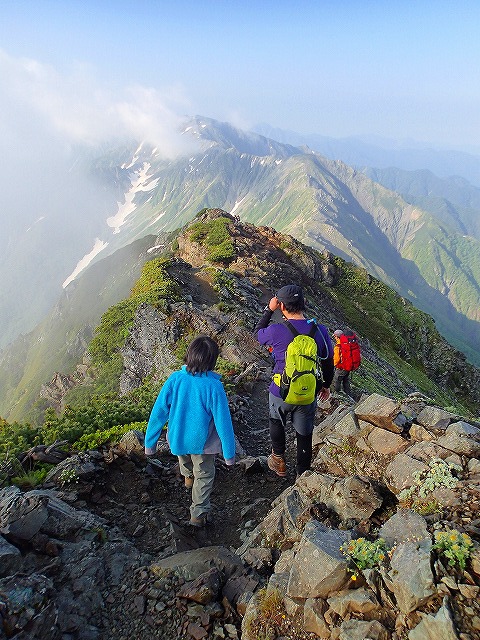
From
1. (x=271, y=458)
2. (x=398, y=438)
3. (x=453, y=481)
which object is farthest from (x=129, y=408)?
(x=453, y=481)

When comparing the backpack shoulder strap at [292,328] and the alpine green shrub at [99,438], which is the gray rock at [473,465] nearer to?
the backpack shoulder strap at [292,328]

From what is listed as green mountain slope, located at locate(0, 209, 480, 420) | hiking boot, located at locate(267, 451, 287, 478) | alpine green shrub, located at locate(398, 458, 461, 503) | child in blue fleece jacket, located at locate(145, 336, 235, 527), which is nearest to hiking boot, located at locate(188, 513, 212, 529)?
child in blue fleece jacket, located at locate(145, 336, 235, 527)

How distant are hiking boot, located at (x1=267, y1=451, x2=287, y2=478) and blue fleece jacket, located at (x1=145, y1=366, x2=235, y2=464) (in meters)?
2.56

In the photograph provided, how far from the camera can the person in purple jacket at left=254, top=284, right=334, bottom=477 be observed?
279 inches

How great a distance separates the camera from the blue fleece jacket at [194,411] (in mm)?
6160

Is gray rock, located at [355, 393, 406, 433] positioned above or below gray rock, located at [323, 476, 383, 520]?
below

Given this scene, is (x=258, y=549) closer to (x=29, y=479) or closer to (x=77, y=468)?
(x=77, y=468)

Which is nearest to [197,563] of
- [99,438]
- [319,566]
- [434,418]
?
[319,566]

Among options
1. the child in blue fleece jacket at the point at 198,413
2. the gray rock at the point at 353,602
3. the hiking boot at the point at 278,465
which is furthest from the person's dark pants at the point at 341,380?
the gray rock at the point at 353,602

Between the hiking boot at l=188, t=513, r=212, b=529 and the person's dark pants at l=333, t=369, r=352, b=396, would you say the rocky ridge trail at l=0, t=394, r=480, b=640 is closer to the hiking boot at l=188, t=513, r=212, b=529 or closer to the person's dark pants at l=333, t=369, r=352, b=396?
the hiking boot at l=188, t=513, r=212, b=529

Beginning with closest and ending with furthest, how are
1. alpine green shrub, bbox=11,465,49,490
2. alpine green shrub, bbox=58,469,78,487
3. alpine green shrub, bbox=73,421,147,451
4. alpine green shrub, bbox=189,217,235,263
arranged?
alpine green shrub, bbox=11,465,49,490 → alpine green shrub, bbox=58,469,78,487 → alpine green shrub, bbox=73,421,147,451 → alpine green shrub, bbox=189,217,235,263

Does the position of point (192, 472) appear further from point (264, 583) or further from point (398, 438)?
point (398, 438)

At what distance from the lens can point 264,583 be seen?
518 cm

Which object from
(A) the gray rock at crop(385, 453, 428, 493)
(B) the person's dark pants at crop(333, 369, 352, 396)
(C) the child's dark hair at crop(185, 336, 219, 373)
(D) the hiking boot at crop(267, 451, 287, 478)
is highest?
(C) the child's dark hair at crop(185, 336, 219, 373)
